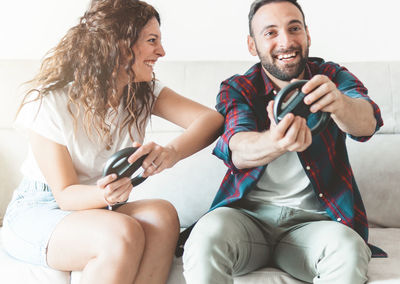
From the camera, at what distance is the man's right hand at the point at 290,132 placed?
40.7 inches

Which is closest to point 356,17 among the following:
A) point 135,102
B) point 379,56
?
point 379,56

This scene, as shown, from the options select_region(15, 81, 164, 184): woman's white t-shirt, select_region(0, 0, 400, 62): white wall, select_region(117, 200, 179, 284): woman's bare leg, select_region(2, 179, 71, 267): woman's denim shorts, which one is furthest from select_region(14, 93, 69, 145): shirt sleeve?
select_region(0, 0, 400, 62): white wall

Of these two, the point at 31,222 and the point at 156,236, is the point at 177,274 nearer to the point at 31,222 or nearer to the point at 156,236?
the point at 156,236

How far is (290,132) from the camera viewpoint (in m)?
1.04

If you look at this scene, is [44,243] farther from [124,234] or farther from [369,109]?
[369,109]

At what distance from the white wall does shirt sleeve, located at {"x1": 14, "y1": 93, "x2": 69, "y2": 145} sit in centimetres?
91

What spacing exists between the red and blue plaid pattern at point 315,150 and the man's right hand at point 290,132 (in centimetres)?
25

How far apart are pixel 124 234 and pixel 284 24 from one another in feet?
2.47

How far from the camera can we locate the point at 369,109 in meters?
1.24

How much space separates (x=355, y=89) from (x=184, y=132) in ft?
1.63

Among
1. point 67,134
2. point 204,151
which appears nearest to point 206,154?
point 204,151

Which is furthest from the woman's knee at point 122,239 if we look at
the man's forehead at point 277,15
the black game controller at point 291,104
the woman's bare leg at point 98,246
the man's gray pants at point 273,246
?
the man's forehead at point 277,15

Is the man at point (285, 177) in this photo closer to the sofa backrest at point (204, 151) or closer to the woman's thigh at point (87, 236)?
the woman's thigh at point (87, 236)

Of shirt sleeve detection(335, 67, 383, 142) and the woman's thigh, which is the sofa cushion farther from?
the woman's thigh
